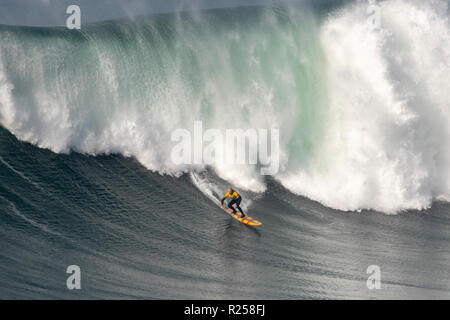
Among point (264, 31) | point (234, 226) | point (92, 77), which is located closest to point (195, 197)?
point (234, 226)

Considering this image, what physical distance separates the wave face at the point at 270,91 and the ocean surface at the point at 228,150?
5 centimetres

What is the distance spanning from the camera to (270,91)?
1944 centimetres

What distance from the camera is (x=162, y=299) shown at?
11.9 m

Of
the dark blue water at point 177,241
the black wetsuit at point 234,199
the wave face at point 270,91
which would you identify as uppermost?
the wave face at point 270,91

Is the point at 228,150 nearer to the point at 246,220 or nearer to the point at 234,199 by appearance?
the point at 234,199

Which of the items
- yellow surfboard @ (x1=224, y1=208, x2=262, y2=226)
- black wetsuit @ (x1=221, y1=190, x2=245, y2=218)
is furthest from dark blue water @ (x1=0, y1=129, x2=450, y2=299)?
black wetsuit @ (x1=221, y1=190, x2=245, y2=218)

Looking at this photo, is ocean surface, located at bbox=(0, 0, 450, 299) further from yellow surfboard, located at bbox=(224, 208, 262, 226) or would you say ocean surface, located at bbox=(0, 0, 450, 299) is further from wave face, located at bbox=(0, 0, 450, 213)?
yellow surfboard, located at bbox=(224, 208, 262, 226)

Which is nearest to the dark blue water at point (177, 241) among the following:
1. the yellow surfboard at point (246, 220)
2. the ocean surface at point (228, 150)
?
the ocean surface at point (228, 150)

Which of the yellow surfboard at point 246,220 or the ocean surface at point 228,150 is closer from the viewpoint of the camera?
the ocean surface at point 228,150

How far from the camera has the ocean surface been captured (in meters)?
13.2

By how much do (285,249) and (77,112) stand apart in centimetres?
705

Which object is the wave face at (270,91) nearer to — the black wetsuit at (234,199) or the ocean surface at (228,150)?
the ocean surface at (228,150)

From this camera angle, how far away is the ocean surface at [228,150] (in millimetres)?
13242

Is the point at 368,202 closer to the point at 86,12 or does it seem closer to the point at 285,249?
the point at 285,249
